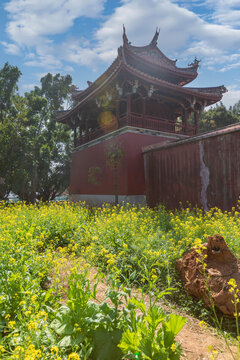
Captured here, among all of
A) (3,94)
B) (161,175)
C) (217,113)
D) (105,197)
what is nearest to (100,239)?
(161,175)

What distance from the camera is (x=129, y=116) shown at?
11.0 meters

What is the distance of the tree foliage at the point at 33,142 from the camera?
49.5 feet

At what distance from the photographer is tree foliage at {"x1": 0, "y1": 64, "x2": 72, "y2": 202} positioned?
15086 mm

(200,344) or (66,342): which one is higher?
(66,342)

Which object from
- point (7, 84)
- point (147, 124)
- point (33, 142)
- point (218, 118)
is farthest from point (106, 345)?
point (218, 118)

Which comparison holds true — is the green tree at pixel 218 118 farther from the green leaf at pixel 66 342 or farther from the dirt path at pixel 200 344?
the green leaf at pixel 66 342

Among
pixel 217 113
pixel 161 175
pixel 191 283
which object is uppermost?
pixel 217 113

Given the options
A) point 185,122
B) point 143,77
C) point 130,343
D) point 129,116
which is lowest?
point 130,343

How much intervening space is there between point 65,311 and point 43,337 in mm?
241

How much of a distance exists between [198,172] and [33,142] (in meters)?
11.9

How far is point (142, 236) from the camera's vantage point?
437 cm

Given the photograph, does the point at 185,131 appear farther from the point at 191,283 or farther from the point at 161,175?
the point at 191,283

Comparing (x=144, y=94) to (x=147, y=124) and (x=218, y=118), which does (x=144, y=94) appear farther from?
(x=218, y=118)

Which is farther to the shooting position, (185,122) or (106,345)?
(185,122)
